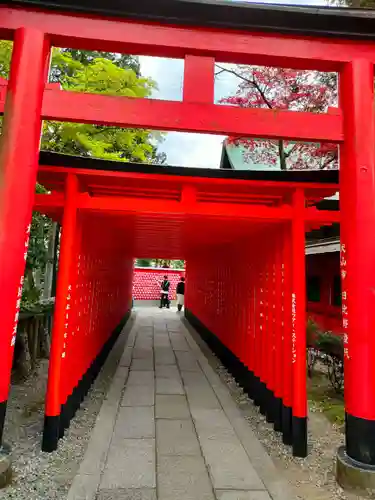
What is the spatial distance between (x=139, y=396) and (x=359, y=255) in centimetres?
398

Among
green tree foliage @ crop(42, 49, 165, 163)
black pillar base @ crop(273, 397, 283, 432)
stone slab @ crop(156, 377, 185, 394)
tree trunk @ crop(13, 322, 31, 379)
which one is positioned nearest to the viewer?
black pillar base @ crop(273, 397, 283, 432)

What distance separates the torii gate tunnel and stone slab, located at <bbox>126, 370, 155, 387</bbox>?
1.86m

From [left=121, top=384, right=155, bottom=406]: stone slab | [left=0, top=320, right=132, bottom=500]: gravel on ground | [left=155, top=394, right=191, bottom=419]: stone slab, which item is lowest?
[left=0, top=320, right=132, bottom=500]: gravel on ground

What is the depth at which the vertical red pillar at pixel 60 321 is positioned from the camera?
352 centimetres

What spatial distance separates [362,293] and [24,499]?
3.35 metres

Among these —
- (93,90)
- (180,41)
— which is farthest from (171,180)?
(93,90)

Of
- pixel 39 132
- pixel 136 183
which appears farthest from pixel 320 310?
pixel 39 132

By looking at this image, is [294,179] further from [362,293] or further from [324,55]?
[362,293]

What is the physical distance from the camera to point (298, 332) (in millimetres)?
3797

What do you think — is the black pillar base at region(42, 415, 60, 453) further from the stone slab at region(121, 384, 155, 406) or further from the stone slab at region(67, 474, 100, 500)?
the stone slab at region(121, 384, 155, 406)

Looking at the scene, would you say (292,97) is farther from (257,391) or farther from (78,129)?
(257,391)

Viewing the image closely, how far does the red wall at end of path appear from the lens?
19797mm

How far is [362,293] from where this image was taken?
3.03m

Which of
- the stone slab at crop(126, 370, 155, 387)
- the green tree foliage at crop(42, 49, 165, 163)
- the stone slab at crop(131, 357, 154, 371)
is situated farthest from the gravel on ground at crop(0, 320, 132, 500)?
the green tree foliage at crop(42, 49, 165, 163)
